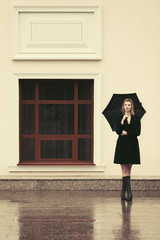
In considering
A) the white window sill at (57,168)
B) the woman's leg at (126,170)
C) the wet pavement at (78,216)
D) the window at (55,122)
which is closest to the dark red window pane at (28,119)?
the window at (55,122)

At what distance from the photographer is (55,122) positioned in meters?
14.1

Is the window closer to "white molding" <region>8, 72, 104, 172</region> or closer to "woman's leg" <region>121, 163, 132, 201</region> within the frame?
"white molding" <region>8, 72, 104, 172</region>

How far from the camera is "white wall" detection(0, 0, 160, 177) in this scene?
45.3 feet

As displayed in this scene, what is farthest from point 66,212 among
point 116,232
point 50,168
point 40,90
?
point 40,90

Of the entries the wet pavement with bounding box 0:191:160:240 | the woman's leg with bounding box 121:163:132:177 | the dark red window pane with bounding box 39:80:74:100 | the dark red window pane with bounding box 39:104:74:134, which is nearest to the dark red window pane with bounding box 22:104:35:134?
the dark red window pane with bounding box 39:104:74:134

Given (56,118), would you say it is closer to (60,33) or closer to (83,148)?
(83,148)

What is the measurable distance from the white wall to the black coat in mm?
1956

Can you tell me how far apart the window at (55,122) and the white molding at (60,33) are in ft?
2.11

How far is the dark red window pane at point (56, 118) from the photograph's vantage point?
1412 centimetres

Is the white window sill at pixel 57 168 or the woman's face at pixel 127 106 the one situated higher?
the woman's face at pixel 127 106

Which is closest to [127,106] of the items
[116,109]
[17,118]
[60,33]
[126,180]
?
[116,109]

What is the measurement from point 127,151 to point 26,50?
3.55 metres

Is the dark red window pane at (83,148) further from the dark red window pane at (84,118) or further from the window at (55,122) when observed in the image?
the dark red window pane at (84,118)

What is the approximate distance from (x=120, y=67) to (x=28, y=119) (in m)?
2.35
